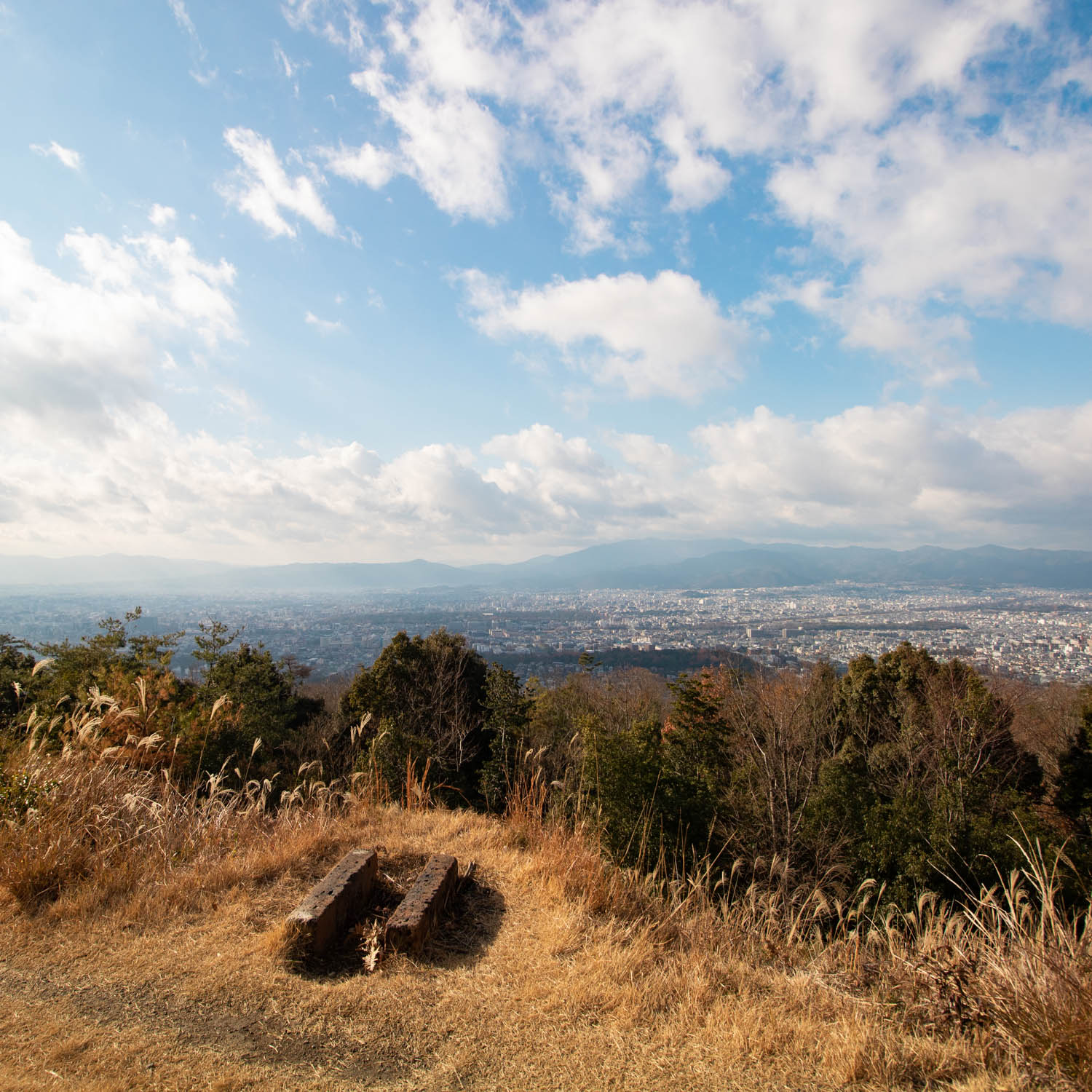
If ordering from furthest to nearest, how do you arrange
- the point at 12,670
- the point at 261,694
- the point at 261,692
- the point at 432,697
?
the point at 432,697 → the point at 261,692 → the point at 261,694 → the point at 12,670

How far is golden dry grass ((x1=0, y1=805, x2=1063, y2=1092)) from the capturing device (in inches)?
89.3

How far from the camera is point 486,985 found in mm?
2969

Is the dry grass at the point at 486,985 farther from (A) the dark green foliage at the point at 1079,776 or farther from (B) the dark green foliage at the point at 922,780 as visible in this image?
(A) the dark green foliage at the point at 1079,776

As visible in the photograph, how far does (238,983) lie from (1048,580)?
16623 centimetres

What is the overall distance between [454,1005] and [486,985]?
0.25 m

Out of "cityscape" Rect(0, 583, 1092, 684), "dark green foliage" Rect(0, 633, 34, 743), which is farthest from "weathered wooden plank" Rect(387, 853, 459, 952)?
"cityscape" Rect(0, 583, 1092, 684)

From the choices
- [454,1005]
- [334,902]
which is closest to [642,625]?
[334,902]

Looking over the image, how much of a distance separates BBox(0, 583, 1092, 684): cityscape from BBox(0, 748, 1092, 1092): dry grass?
1927cm

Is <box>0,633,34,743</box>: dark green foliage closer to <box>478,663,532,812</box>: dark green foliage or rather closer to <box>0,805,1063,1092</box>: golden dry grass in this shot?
<box>478,663,532,812</box>: dark green foliage

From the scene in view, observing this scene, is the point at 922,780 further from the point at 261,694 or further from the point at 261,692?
the point at 261,692

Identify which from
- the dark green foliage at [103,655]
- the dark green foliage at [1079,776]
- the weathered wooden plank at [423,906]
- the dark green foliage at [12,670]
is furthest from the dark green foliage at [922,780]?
the dark green foliage at [12,670]

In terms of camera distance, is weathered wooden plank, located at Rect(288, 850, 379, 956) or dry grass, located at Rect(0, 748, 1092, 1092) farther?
weathered wooden plank, located at Rect(288, 850, 379, 956)

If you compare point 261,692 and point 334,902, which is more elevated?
point 334,902

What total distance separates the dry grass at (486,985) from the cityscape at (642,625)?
19.3 meters
